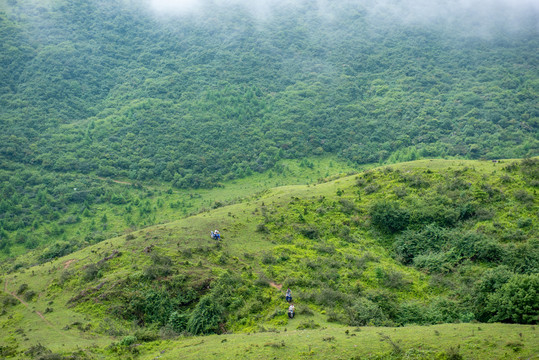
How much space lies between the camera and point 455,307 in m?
23.0

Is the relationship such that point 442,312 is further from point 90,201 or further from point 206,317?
point 90,201

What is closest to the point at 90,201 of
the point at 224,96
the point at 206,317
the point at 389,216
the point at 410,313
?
the point at 224,96

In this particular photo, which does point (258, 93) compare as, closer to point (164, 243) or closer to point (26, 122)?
point (26, 122)

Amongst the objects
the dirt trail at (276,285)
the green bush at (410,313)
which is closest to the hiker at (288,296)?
the dirt trail at (276,285)

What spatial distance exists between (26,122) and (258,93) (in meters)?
57.6

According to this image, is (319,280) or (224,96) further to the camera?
(224,96)

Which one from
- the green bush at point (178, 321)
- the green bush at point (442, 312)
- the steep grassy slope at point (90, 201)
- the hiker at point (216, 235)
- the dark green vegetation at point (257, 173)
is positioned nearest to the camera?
the green bush at point (442, 312)

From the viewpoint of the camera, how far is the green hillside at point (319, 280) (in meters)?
18.3

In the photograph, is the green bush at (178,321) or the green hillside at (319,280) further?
the green bush at (178,321)

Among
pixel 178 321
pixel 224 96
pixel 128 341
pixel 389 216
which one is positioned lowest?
pixel 128 341

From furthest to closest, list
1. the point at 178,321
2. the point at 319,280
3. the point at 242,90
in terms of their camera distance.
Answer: the point at 242,90 < the point at 319,280 < the point at 178,321

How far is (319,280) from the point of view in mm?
27016

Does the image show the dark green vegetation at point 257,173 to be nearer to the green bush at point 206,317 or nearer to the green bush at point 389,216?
the green bush at point 206,317

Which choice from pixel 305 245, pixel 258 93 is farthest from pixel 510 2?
pixel 305 245
